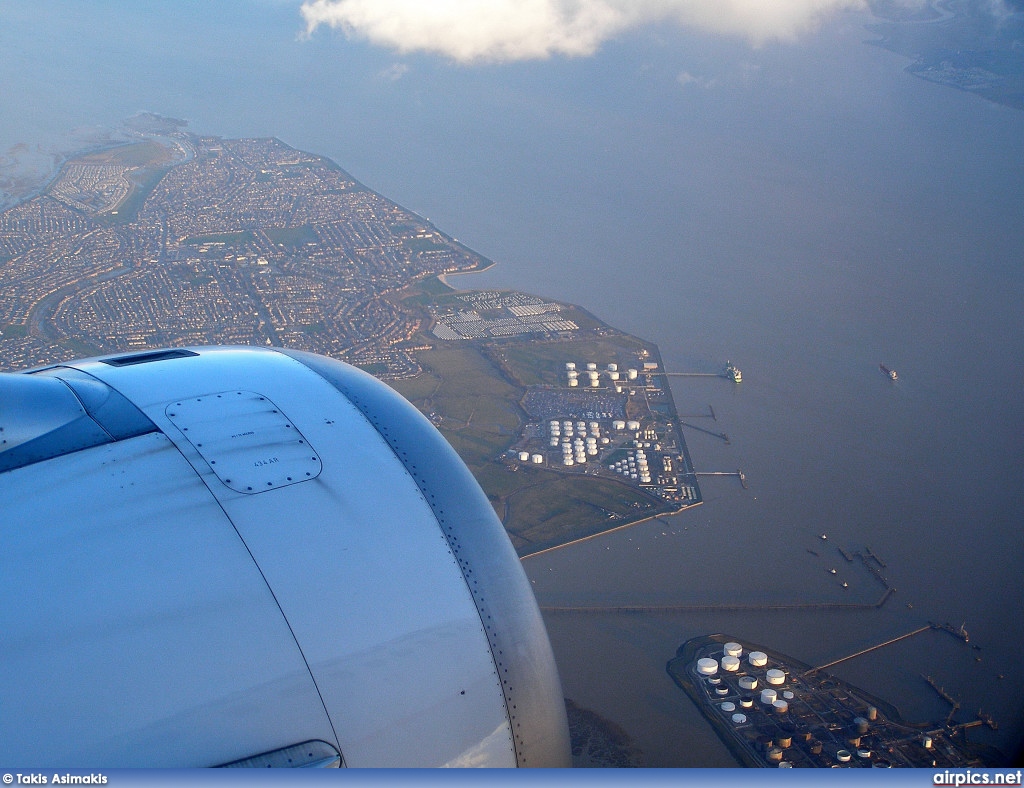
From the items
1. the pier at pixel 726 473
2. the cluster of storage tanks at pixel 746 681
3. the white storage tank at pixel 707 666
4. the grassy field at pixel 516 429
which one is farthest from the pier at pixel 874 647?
the pier at pixel 726 473

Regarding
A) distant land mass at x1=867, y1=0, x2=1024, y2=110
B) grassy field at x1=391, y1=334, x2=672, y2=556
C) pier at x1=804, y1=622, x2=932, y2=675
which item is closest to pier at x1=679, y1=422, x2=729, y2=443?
grassy field at x1=391, y1=334, x2=672, y2=556

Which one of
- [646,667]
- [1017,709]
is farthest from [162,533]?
[1017,709]

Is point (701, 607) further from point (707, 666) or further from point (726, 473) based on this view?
point (726, 473)

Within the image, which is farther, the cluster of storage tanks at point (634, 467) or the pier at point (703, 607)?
the cluster of storage tanks at point (634, 467)

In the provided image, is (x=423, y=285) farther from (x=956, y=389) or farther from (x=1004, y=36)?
(x=1004, y=36)

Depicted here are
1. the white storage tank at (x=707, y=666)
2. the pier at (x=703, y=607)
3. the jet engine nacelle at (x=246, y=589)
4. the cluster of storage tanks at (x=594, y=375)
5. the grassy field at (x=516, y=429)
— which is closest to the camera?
the jet engine nacelle at (x=246, y=589)

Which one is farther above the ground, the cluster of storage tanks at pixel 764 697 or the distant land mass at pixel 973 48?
the distant land mass at pixel 973 48

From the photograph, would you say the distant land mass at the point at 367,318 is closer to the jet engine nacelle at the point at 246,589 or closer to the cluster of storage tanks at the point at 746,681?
the cluster of storage tanks at the point at 746,681
